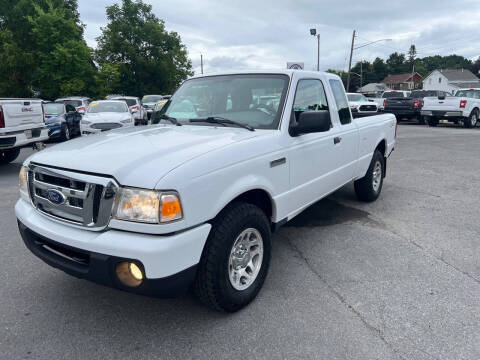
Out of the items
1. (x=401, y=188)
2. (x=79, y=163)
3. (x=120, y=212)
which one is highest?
(x=79, y=163)

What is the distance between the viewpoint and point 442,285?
322cm

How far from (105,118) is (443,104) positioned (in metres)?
15.1

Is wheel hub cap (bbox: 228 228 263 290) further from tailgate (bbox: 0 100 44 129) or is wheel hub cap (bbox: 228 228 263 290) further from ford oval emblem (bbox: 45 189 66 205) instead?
tailgate (bbox: 0 100 44 129)

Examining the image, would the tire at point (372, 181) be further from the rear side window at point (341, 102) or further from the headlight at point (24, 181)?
the headlight at point (24, 181)

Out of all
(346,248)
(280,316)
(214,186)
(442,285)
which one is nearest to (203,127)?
(214,186)

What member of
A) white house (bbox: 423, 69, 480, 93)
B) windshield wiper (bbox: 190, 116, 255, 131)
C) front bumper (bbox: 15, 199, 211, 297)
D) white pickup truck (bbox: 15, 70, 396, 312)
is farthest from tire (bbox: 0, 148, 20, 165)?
white house (bbox: 423, 69, 480, 93)

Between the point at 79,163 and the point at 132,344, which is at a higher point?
the point at 79,163

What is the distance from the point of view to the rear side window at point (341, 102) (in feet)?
14.5

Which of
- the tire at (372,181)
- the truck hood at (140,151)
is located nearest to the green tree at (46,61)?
the tire at (372,181)

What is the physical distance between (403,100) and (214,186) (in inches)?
788

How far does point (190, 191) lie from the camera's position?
2305 mm

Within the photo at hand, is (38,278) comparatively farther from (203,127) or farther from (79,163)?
(203,127)

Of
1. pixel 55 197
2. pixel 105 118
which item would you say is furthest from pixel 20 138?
pixel 55 197

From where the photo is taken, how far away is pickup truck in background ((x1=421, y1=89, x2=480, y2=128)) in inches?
671
